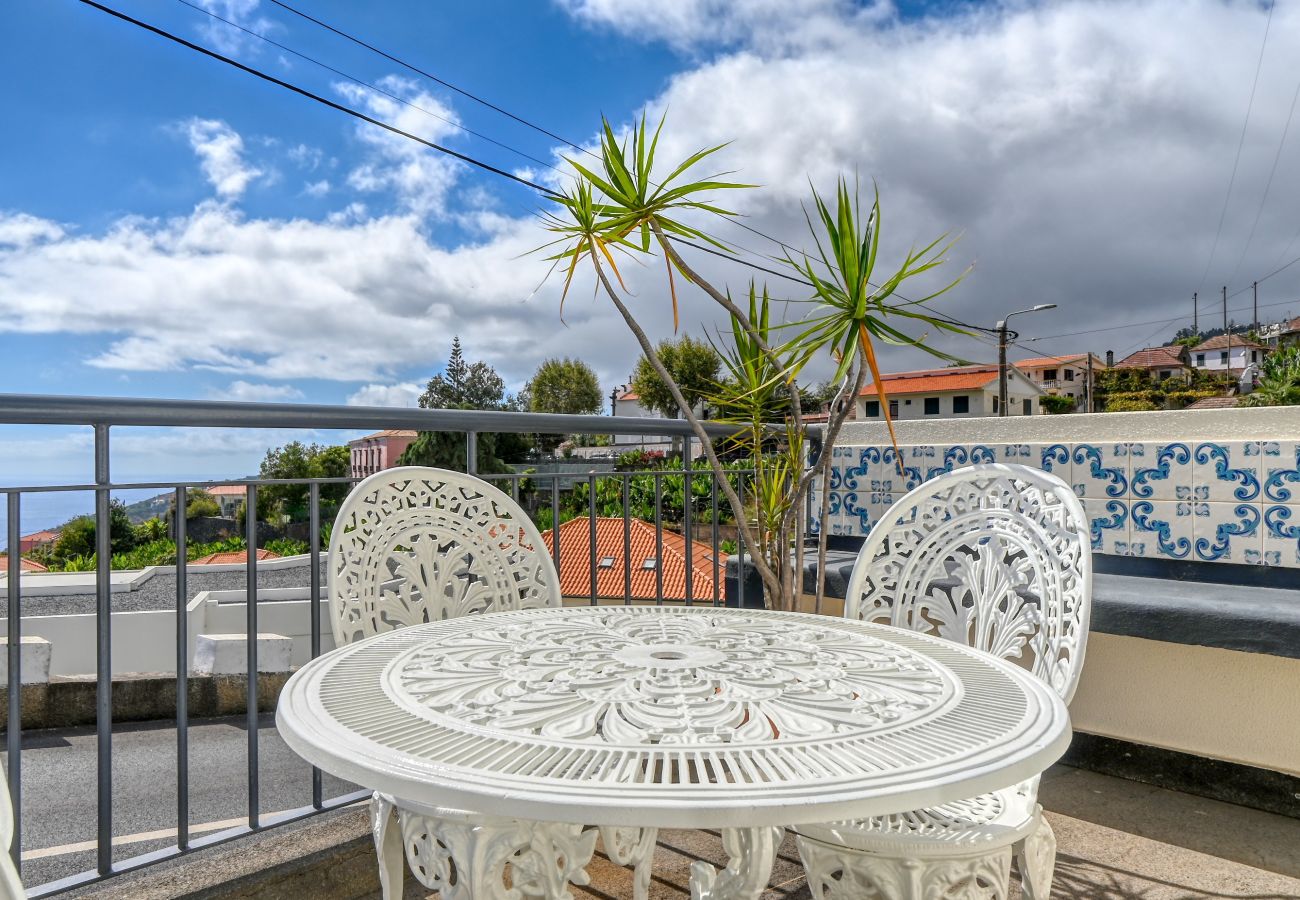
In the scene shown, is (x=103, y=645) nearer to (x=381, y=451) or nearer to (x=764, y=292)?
(x=764, y=292)

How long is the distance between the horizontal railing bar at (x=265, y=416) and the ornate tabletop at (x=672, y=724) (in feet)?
2.06

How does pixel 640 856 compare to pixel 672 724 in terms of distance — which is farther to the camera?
pixel 640 856

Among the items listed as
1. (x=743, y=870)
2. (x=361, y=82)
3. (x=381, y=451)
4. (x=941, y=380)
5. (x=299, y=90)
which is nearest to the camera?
(x=743, y=870)

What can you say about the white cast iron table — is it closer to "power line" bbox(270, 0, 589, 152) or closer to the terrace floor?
the terrace floor

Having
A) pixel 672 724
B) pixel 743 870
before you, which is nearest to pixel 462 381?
pixel 743 870

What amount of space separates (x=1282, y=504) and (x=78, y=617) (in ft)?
47.4

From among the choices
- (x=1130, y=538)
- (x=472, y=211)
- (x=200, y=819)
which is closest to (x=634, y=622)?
(x=1130, y=538)

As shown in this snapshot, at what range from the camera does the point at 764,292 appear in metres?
2.67

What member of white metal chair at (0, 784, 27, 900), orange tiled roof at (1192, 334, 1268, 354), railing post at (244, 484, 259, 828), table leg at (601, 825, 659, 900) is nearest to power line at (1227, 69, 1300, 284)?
orange tiled roof at (1192, 334, 1268, 354)

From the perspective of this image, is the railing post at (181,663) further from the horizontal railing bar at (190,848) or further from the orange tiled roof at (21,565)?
the orange tiled roof at (21,565)

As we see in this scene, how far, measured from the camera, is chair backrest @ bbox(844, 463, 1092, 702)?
156cm

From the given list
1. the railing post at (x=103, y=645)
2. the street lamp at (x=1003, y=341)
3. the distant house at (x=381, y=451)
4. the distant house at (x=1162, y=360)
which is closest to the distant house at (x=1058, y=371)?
the distant house at (x=1162, y=360)

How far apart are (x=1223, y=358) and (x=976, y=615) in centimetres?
6201

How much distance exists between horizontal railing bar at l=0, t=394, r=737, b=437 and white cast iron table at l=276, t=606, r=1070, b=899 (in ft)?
2.01
